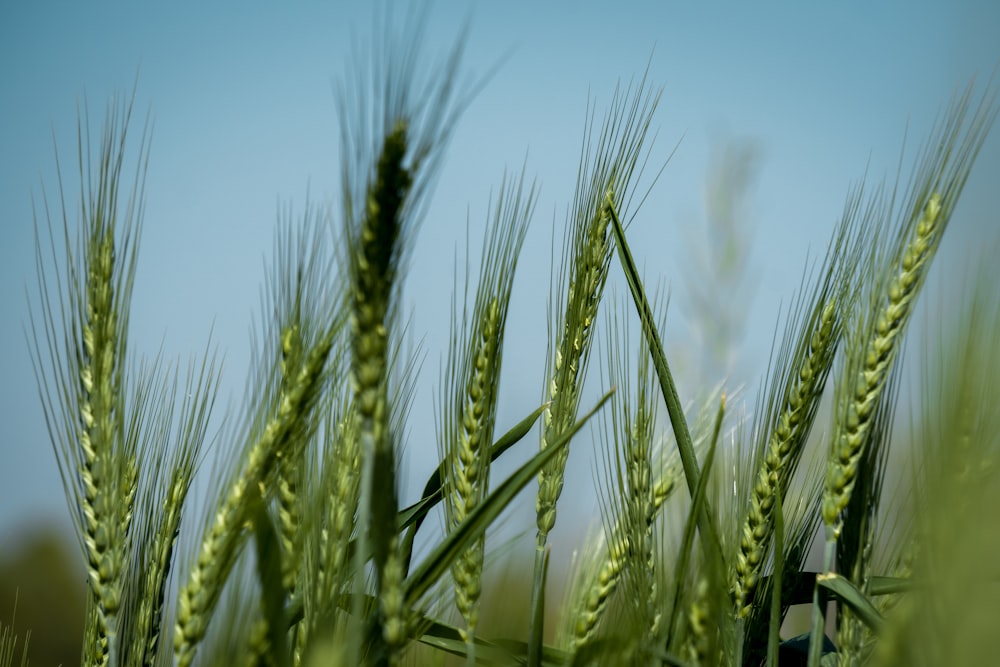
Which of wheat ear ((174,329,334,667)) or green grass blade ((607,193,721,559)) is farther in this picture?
green grass blade ((607,193,721,559))

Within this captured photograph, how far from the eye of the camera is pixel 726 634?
64 centimetres

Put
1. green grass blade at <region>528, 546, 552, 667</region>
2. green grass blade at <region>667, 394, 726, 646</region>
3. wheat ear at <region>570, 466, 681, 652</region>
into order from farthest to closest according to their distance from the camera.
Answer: wheat ear at <region>570, 466, 681, 652</region> < green grass blade at <region>528, 546, 552, 667</region> < green grass blade at <region>667, 394, 726, 646</region>

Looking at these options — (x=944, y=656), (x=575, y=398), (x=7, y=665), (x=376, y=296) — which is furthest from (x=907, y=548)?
(x=7, y=665)

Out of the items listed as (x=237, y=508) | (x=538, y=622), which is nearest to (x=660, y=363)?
(x=538, y=622)

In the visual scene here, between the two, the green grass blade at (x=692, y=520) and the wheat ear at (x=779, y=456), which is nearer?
the green grass blade at (x=692, y=520)

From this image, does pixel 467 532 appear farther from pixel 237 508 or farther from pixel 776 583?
pixel 776 583

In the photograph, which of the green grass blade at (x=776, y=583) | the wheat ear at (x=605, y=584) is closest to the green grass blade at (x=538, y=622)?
the wheat ear at (x=605, y=584)

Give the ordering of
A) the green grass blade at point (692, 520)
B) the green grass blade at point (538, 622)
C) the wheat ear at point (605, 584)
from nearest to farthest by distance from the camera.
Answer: the green grass blade at point (692, 520), the green grass blade at point (538, 622), the wheat ear at point (605, 584)

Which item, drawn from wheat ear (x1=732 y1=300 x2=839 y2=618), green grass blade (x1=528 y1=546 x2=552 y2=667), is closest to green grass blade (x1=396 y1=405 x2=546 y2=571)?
green grass blade (x1=528 y1=546 x2=552 y2=667)

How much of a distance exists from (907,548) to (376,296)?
0.55m

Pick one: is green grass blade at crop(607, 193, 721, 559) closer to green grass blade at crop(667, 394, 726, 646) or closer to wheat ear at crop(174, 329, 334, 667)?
green grass blade at crop(667, 394, 726, 646)

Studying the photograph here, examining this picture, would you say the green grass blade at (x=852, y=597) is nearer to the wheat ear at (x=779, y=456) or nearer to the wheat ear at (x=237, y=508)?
the wheat ear at (x=779, y=456)

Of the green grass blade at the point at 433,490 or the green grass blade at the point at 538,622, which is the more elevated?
the green grass blade at the point at 433,490

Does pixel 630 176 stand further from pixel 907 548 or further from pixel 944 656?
pixel 944 656
